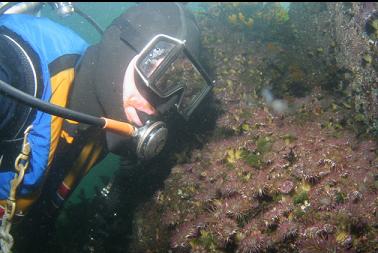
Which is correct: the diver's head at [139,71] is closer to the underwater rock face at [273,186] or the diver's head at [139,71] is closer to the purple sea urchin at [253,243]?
the underwater rock face at [273,186]

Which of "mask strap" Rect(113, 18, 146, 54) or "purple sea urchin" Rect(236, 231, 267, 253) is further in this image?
"mask strap" Rect(113, 18, 146, 54)

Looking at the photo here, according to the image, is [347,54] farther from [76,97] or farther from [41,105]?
[41,105]

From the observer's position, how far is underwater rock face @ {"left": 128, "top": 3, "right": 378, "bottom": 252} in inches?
108

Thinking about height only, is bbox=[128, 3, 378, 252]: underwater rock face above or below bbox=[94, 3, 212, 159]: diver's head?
below

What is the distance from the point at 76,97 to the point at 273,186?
225cm

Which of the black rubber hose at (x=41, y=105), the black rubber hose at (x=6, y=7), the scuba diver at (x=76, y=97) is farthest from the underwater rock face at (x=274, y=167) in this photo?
the black rubber hose at (x=6, y=7)

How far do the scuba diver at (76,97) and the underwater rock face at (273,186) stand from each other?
0.93 meters

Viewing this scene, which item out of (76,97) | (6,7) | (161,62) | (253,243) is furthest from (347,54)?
(6,7)

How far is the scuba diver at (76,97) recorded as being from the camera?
2.63m

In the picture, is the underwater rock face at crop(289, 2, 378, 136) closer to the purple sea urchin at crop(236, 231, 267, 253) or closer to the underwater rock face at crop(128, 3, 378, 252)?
the underwater rock face at crop(128, 3, 378, 252)

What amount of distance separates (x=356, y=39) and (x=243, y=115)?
2443 mm

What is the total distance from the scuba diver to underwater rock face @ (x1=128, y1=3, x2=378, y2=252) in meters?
0.93

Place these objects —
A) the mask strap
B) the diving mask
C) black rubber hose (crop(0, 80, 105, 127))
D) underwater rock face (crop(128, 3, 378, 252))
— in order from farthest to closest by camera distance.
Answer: the mask strap, the diving mask, underwater rock face (crop(128, 3, 378, 252)), black rubber hose (crop(0, 80, 105, 127))

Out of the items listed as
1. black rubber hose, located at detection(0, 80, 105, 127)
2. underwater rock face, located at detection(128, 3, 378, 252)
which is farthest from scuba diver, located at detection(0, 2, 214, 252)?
underwater rock face, located at detection(128, 3, 378, 252)
